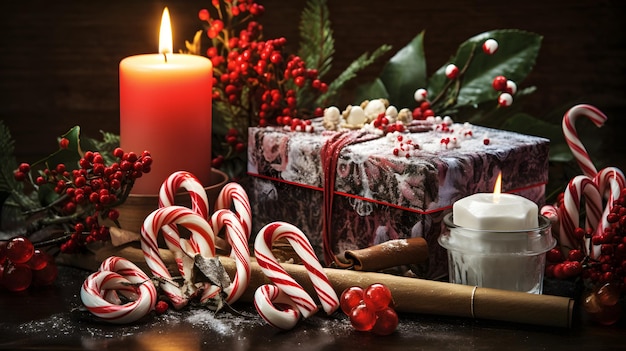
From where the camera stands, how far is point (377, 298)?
1120 millimetres

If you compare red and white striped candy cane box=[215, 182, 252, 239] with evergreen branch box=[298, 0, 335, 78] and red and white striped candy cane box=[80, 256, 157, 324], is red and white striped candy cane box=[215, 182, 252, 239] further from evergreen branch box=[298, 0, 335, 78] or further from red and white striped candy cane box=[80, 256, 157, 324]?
evergreen branch box=[298, 0, 335, 78]

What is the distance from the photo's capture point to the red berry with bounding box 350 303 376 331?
3.67ft

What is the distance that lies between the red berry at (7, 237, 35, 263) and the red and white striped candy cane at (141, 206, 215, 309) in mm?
147

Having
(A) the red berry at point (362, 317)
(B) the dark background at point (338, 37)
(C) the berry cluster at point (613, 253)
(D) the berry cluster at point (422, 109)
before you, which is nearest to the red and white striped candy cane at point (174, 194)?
(A) the red berry at point (362, 317)

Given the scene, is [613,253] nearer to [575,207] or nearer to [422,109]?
[575,207]

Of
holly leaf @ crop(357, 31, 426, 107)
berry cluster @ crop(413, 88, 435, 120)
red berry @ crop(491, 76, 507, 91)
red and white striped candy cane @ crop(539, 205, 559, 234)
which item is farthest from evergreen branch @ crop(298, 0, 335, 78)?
red and white striped candy cane @ crop(539, 205, 559, 234)

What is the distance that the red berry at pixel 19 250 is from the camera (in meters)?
1.26

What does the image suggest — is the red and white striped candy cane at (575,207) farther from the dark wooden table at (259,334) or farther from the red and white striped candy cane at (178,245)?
the red and white striped candy cane at (178,245)

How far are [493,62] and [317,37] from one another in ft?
0.97

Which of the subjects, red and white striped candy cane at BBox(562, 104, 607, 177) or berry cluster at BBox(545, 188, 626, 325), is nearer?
berry cluster at BBox(545, 188, 626, 325)

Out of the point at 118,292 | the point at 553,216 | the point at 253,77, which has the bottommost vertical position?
the point at 118,292

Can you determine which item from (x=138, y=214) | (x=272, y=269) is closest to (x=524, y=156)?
(x=272, y=269)

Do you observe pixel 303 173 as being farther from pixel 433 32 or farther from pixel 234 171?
pixel 433 32

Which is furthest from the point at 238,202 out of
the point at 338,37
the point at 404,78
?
the point at 338,37
